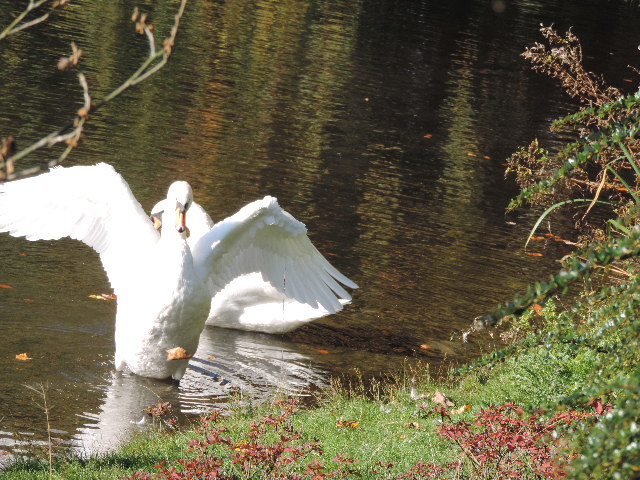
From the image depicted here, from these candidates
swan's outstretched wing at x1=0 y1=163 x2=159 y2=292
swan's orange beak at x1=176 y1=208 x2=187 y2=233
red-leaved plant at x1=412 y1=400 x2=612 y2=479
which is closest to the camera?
red-leaved plant at x1=412 y1=400 x2=612 y2=479

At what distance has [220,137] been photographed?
43.0 feet

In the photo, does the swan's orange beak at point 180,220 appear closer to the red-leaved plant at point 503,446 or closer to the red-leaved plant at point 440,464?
the red-leaved plant at point 440,464

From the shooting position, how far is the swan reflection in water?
6.12 metres

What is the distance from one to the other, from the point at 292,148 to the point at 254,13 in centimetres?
1171

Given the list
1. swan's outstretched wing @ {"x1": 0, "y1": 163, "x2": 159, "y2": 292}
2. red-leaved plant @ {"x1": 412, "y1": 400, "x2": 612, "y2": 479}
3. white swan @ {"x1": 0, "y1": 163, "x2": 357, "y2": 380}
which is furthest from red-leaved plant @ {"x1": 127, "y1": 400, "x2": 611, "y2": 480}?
swan's outstretched wing @ {"x1": 0, "y1": 163, "x2": 159, "y2": 292}

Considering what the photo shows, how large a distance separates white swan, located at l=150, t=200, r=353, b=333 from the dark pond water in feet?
0.46

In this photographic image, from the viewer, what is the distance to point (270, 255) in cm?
742

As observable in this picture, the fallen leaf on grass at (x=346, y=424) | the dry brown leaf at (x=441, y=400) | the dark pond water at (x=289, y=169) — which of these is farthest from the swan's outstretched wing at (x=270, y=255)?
the fallen leaf on grass at (x=346, y=424)

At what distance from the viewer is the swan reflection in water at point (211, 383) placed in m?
6.12

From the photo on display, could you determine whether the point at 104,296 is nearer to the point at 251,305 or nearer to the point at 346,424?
the point at 251,305

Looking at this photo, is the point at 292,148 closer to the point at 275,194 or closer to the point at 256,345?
the point at 275,194

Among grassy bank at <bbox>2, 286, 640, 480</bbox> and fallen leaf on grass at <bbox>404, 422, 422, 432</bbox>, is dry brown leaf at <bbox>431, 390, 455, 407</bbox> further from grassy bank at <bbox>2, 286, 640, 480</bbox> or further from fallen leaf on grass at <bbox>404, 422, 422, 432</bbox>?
fallen leaf on grass at <bbox>404, 422, 422, 432</bbox>

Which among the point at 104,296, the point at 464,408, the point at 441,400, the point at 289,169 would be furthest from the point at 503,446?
the point at 289,169

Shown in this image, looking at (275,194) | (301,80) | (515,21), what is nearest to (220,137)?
(275,194)
